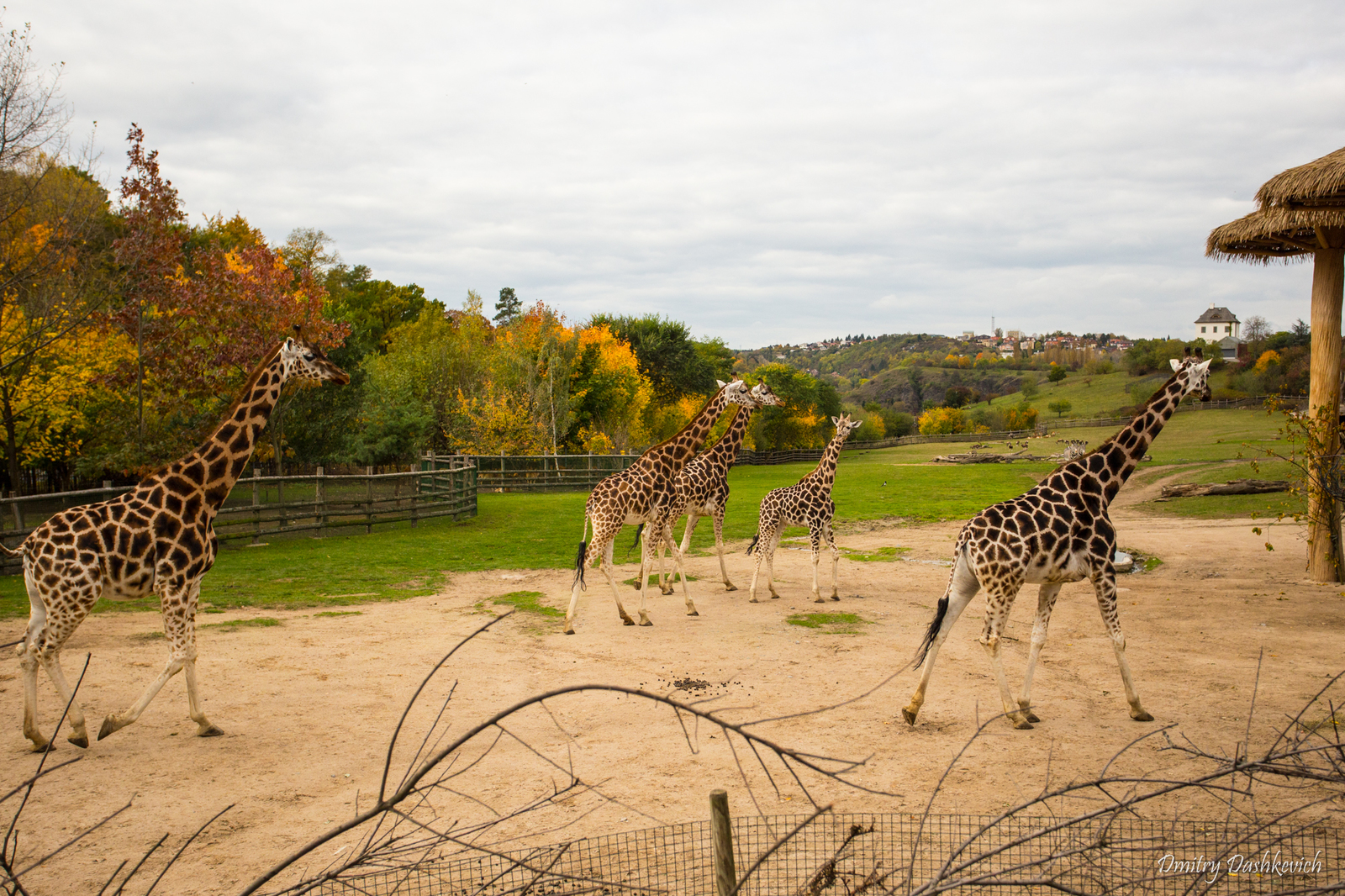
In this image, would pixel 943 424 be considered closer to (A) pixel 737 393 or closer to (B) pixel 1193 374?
(A) pixel 737 393

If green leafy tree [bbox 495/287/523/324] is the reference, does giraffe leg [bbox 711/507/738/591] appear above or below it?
below

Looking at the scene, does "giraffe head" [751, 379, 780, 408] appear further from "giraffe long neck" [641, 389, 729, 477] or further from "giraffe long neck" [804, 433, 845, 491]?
"giraffe long neck" [804, 433, 845, 491]

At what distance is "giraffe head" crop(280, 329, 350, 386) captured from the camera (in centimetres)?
759

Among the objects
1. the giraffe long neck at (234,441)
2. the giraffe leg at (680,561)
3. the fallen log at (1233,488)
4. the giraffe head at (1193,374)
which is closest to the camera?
the giraffe long neck at (234,441)

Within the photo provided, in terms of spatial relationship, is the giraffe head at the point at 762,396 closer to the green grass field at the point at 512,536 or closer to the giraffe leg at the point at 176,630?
the green grass field at the point at 512,536

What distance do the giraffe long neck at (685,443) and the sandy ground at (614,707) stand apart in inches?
80.3

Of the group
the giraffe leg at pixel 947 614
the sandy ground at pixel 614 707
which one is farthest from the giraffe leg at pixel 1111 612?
the giraffe leg at pixel 947 614

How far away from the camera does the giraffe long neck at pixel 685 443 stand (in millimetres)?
11148

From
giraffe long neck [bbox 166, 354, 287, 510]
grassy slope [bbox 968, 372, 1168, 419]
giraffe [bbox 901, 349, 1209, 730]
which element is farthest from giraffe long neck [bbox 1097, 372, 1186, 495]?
grassy slope [bbox 968, 372, 1168, 419]

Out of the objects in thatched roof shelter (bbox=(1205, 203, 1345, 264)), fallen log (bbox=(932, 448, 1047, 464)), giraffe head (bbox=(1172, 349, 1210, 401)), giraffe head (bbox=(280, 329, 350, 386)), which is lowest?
fallen log (bbox=(932, 448, 1047, 464))

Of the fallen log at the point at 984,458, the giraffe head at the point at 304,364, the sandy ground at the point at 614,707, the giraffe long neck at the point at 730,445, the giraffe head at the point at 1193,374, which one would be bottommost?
the sandy ground at the point at 614,707

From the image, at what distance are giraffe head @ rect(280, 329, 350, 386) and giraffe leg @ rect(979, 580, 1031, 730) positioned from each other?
19.5ft

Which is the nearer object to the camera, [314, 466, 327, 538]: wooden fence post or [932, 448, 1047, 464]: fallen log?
[314, 466, 327, 538]: wooden fence post

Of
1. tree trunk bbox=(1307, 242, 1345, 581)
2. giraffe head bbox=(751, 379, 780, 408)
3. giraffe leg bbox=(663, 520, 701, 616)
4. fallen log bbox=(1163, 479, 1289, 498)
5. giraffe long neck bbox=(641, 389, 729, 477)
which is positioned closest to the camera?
giraffe leg bbox=(663, 520, 701, 616)
